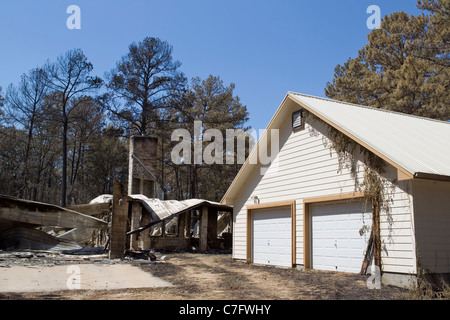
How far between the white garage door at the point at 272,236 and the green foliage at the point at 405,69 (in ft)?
42.2

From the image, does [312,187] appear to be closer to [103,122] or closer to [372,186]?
[372,186]

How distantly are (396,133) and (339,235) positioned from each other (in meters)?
3.27

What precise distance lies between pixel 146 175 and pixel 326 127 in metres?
14.4

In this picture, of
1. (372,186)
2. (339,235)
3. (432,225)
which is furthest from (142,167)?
(432,225)

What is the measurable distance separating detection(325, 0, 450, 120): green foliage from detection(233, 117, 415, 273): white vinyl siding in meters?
12.4

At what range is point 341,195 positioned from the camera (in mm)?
10750

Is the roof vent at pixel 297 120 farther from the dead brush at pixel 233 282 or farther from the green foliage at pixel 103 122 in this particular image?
the green foliage at pixel 103 122

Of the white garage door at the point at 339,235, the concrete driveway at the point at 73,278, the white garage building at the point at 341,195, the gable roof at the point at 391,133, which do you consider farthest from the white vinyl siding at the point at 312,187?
the concrete driveway at the point at 73,278

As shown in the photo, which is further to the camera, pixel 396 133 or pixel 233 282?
pixel 396 133

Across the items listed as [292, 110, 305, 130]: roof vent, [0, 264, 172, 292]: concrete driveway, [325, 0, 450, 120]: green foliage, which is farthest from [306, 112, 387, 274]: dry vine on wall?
[325, 0, 450, 120]: green foliage

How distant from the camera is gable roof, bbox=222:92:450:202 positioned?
851cm

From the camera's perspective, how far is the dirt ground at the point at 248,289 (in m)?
7.01
